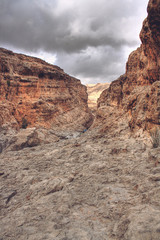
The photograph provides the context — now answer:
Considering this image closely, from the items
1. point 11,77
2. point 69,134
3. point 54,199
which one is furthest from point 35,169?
point 11,77

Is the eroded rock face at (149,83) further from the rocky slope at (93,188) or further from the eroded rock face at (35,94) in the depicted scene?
the eroded rock face at (35,94)

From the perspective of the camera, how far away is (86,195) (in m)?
3.37

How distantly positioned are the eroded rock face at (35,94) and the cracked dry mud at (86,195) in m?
15.5

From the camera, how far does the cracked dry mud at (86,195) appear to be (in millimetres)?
2154

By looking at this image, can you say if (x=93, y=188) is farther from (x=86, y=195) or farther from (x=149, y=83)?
(x=149, y=83)

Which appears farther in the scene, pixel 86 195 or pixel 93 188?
pixel 93 188

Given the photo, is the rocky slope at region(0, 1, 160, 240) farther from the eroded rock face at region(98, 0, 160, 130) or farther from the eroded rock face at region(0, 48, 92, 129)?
the eroded rock face at region(0, 48, 92, 129)

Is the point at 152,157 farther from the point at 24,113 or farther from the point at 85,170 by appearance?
the point at 24,113

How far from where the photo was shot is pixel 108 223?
93.2 inches

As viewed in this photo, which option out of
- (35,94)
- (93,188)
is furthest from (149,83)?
(35,94)

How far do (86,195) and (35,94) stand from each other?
993 inches

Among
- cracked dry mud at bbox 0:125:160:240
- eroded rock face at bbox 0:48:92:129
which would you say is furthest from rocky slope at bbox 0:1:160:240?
eroded rock face at bbox 0:48:92:129

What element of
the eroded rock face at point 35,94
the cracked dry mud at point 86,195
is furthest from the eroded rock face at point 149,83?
the eroded rock face at point 35,94

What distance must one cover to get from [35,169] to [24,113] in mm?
20551
